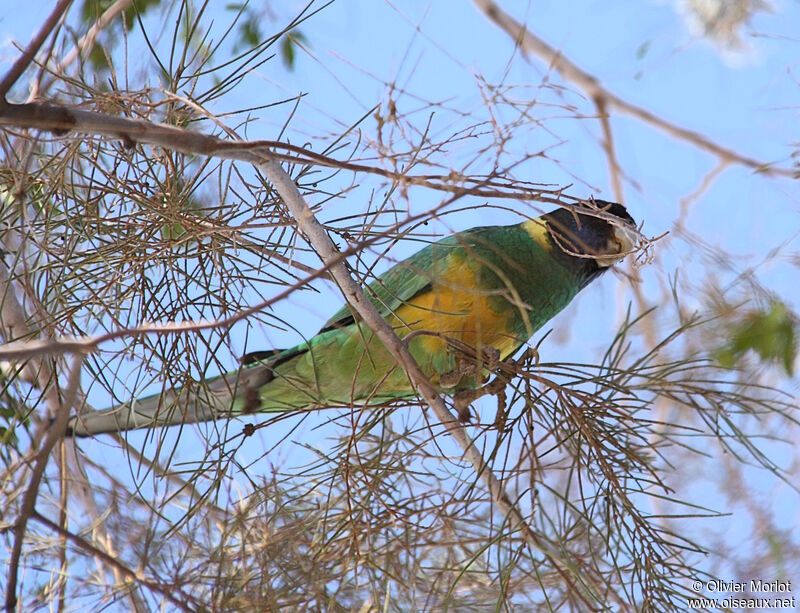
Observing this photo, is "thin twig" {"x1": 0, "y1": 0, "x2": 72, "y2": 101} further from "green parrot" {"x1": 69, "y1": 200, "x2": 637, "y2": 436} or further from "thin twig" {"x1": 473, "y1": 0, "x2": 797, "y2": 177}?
"thin twig" {"x1": 473, "y1": 0, "x2": 797, "y2": 177}

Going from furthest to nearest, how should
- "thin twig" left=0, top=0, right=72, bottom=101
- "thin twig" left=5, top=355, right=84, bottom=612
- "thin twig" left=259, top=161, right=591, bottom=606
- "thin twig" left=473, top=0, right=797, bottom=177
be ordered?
"thin twig" left=473, top=0, right=797, bottom=177
"thin twig" left=259, top=161, right=591, bottom=606
"thin twig" left=0, top=0, right=72, bottom=101
"thin twig" left=5, top=355, right=84, bottom=612

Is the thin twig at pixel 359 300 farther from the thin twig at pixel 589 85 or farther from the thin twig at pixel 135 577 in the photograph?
the thin twig at pixel 589 85

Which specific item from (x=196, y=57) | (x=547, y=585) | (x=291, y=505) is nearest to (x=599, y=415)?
(x=547, y=585)

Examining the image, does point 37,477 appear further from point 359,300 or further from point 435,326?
point 435,326

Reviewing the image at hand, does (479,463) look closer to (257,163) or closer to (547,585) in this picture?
(547,585)

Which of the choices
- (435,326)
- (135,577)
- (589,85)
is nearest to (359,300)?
(135,577)

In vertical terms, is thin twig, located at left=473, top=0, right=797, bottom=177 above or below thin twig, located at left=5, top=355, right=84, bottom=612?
above

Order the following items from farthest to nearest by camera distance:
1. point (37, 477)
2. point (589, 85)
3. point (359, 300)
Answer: point (589, 85) < point (359, 300) < point (37, 477)

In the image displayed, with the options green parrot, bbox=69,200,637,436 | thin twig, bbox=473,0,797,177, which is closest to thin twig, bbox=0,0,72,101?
green parrot, bbox=69,200,637,436

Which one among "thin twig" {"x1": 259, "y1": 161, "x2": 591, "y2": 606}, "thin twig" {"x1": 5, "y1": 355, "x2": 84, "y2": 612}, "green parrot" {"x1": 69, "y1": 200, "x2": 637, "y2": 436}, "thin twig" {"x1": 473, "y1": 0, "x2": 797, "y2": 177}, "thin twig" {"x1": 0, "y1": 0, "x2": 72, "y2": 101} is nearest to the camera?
"thin twig" {"x1": 5, "y1": 355, "x2": 84, "y2": 612}

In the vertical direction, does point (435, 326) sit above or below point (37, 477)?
above

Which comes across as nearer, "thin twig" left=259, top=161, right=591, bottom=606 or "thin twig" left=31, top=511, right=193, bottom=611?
"thin twig" left=31, top=511, right=193, bottom=611

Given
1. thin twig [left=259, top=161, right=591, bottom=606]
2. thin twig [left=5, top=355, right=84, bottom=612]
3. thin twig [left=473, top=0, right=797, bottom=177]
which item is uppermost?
thin twig [left=473, top=0, right=797, bottom=177]

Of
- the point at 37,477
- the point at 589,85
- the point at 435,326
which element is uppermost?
the point at 589,85
